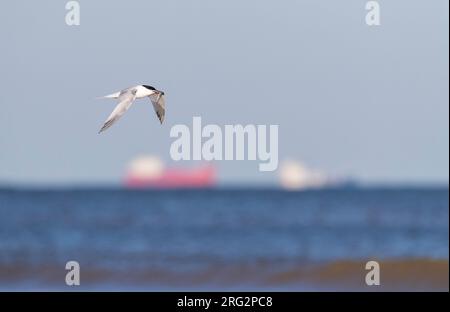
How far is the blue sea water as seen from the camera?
24.1 meters

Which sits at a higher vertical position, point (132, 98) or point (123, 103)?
point (132, 98)

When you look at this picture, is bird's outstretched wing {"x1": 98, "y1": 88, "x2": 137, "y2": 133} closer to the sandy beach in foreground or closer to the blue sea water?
the sandy beach in foreground

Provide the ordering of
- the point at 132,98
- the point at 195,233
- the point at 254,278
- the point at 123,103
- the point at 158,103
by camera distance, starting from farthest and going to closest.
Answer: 1. the point at 195,233
2. the point at 254,278
3. the point at 158,103
4. the point at 132,98
5. the point at 123,103

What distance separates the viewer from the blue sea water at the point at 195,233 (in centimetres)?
2408

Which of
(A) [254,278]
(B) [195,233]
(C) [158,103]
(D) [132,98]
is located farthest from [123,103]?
(B) [195,233]

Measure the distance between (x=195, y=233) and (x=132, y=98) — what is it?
1747 cm

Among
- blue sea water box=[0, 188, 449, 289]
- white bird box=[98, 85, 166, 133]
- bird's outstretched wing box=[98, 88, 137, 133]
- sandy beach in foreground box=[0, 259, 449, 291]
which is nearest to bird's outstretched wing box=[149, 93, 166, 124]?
white bird box=[98, 85, 166, 133]

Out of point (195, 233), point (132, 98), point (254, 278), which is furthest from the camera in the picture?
point (195, 233)

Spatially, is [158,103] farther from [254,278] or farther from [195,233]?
[195,233]

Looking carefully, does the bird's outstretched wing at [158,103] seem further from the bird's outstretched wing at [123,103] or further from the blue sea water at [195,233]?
the blue sea water at [195,233]

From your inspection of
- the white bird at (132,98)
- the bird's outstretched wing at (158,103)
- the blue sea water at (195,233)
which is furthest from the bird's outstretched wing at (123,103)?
the blue sea water at (195,233)

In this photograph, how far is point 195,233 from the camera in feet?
108
